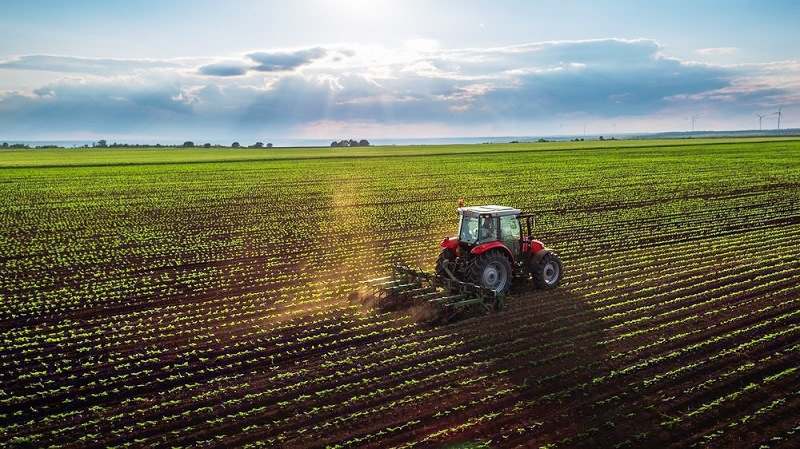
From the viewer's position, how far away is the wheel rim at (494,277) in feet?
47.8

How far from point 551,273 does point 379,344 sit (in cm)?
559

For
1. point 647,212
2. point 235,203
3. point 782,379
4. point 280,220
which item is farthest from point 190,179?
point 782,379

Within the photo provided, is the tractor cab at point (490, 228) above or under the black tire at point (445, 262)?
above

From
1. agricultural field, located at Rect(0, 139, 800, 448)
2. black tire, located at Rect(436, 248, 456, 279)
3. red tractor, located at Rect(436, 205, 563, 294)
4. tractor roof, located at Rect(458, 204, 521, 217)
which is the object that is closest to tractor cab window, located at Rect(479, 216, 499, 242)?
red tractor, located at Rect(436, 205, 563, 294)

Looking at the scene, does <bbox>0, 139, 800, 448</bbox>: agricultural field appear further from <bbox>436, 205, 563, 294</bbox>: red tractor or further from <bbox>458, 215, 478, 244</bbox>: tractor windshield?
<bbox>458, 215, 478, 244</bbox>: tractor windshield

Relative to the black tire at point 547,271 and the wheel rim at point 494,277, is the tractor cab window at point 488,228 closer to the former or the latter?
the wheel rim at point 494,277

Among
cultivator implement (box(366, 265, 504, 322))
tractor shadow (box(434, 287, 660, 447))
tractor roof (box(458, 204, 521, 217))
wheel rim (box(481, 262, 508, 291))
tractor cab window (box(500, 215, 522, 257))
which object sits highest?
tractor roof (box(458, 204, 521, 217))

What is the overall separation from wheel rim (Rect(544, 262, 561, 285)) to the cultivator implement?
81.8 inches

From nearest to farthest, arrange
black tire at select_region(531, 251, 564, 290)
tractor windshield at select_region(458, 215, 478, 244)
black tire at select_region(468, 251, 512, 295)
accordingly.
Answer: black tire at select_region(468, 251, 512, 295) → tractor windshield at select_region(458, 215, 478, 244) → black tire at select_region(531, 251, 564, 290)

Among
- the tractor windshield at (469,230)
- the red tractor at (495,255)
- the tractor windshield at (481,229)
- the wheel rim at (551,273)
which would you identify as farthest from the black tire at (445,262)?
the wheel rim at (551,273)

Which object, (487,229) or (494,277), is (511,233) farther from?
(494,277)

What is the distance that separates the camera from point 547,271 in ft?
51.9

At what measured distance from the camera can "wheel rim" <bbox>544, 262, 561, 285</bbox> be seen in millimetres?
15781

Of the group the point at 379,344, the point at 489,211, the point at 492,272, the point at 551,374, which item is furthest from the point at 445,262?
A: the point at 551,374
